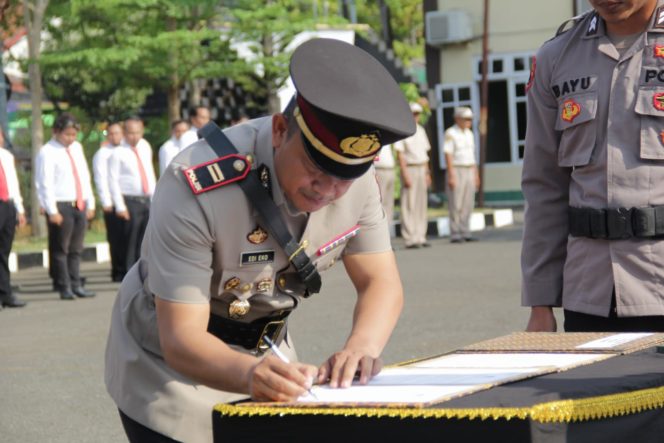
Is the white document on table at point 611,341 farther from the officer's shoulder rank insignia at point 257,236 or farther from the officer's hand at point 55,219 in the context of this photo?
the officer's hand at point 55,219

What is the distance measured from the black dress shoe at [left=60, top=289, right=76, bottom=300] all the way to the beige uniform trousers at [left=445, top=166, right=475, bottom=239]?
657 cm

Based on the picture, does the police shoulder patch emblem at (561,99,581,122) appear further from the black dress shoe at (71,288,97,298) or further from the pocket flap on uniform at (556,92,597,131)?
the black dress shoe at (71,288,97,298)

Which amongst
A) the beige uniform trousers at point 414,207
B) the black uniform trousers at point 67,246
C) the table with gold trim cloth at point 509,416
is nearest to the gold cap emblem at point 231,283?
the table with gold trim cloth at point 509,416

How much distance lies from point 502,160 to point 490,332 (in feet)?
68.1

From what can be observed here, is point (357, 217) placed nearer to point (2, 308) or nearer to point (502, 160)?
point (2, 308)

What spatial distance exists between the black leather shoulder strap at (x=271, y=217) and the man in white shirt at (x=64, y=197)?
1004 centimetres

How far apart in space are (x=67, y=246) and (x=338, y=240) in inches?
408

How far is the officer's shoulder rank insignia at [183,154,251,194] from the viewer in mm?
2988

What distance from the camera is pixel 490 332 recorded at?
29.6 feet

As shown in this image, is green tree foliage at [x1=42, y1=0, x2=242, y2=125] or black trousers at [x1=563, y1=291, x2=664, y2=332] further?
green tree foliage at [x1=42, y1=0, x2=242, y2=125]

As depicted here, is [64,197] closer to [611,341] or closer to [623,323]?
[623,323]

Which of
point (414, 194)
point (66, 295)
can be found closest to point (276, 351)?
point (66, 295)

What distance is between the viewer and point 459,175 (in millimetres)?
18125

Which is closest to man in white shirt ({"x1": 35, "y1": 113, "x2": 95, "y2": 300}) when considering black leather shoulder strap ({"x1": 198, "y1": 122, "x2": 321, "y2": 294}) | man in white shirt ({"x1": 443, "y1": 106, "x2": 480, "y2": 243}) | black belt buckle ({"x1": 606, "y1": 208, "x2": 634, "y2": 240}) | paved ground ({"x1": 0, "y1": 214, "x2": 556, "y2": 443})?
paved ground ({"x1": 0, "y1": 214, "x2": 556, "y2": 443})
